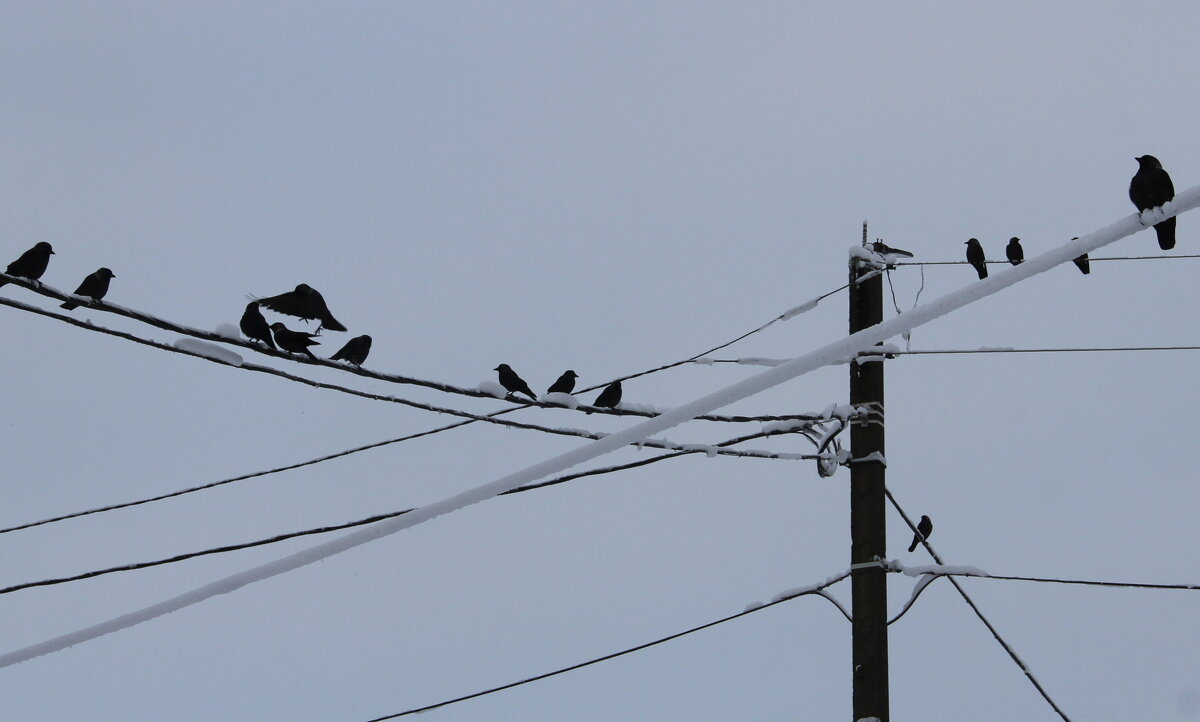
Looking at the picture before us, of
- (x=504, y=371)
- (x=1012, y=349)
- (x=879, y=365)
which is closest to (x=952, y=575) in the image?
(x=879, y=365)

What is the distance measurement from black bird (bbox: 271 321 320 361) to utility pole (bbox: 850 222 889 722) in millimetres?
3162

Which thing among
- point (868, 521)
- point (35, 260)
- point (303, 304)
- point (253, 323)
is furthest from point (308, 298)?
point (868, 521)

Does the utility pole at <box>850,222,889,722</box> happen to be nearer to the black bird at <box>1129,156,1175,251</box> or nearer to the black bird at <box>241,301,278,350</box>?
the black bird at <box>1129,156,1175,251</box>

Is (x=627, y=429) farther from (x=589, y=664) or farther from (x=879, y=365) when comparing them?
(x=589, y=664)

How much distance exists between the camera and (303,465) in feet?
26.9

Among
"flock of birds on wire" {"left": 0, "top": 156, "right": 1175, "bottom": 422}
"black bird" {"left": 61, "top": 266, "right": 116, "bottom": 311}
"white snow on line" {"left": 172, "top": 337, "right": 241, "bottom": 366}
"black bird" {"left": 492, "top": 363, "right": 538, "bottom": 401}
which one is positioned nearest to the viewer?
"white snow on line" {"left": 172, "top": 337, "right": 241, "bottom": 366}

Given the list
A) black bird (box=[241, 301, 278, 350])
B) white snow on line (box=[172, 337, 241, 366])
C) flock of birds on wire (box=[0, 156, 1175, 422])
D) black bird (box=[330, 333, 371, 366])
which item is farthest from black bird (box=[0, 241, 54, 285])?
white snow on line (box=[172, 337, 241, 366])

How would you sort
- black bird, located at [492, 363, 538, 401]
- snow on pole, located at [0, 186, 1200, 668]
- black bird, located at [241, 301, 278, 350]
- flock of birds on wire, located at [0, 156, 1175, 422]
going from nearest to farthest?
snow on pole, located at [0, 186, 1200, 668] → flock of birds on wire, located at [0, 156, 1175, 422] → black bird, located at [241, 301, 278, 350] → black bird, located at [492, 363, 538, 401]

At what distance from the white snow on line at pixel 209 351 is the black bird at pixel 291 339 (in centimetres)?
129

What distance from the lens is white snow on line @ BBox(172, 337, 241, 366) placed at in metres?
6.10

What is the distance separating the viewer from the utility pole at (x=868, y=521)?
24.2 feet

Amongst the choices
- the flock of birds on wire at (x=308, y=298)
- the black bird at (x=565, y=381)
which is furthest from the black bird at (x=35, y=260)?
the black bird at (x=565, y=381)

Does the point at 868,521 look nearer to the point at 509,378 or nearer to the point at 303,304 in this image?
the point at 303,304

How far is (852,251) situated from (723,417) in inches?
51.3
